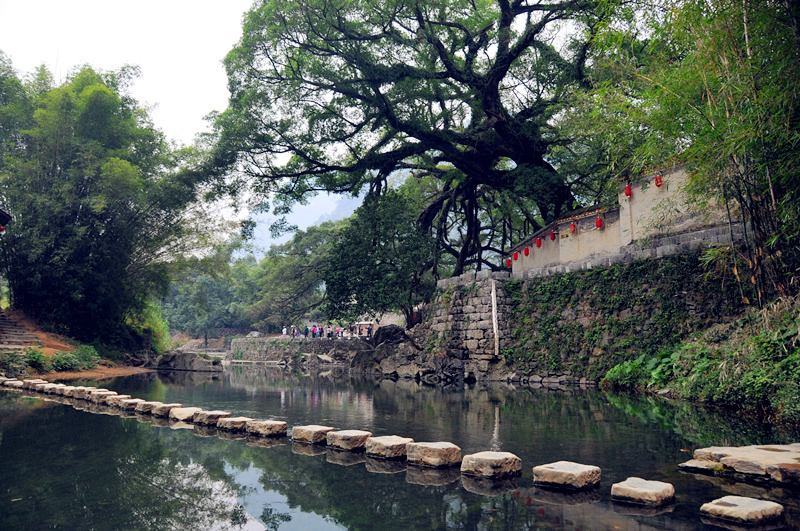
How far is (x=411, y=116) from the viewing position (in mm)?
15195

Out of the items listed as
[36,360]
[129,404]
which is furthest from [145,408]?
[36,360]

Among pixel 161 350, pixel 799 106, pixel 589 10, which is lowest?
pixel 161 350

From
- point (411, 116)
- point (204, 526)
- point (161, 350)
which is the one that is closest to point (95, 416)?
point (204, 526)

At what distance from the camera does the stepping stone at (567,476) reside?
3.08 metres

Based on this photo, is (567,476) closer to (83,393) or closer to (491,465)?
(491,465)

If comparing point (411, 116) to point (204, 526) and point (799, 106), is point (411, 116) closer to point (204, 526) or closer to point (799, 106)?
point (799, 106)

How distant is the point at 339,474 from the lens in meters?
3.51

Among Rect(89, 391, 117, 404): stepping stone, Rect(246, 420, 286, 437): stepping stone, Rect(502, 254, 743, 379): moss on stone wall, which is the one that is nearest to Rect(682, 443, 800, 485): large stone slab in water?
Rect(246, 420, 286, 437): stepping stone

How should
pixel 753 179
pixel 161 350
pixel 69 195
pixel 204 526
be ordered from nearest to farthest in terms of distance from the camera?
1. pixel 204 526
2. pixel 753 179
3. pixel 69 195
4. pixel 161 350

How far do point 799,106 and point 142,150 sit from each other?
1963 cm

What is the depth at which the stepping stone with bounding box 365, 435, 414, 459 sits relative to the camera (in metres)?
3.96

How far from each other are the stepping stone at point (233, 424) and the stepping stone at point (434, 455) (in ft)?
6.86

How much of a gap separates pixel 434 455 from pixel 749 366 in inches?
191

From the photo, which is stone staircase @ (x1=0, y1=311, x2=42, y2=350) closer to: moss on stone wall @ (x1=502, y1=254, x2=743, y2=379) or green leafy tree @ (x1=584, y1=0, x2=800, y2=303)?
moss on stone wall @ (x1=502, y1=254, x2=743, y2=379)
